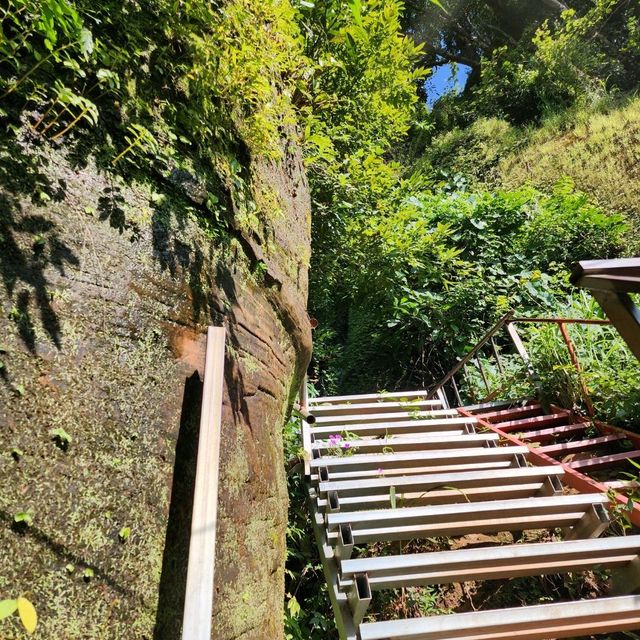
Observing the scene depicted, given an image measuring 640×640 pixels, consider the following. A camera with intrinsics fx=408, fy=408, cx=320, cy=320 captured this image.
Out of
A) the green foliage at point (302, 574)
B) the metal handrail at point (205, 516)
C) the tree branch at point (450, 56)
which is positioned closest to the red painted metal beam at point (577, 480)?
the green foliage at point (302, 574)

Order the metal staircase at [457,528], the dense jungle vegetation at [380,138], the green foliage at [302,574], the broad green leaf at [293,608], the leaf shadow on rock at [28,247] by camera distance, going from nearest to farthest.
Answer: the leaf shadow on rock at [28,247] → the dense jungle vegetation at [380,138] → the metal staircase at [457,528] → the broad green leaf at [293,608] → the green foliage at [302,574]

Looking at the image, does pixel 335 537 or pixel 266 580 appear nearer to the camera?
pixel 266 580

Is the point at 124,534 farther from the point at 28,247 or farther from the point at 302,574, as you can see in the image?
the point at 302,574

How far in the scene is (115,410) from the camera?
1.09 metres

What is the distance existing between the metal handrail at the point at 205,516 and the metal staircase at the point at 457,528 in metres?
0.94

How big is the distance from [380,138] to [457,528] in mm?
4609

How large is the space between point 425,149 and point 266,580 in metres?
12.3

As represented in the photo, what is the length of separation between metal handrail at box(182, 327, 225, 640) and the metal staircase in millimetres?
938

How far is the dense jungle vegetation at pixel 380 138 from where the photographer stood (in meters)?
1.33

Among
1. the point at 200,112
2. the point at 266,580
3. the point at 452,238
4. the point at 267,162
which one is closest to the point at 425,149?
the point at 452,238

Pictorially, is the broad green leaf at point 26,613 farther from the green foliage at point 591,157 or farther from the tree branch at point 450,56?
the tree branch at point 450,56

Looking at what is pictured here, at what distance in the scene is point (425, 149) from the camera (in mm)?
11750

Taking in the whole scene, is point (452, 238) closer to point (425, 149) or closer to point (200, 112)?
point (200, 112)

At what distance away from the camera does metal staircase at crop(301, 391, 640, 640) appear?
1594 millimetres
